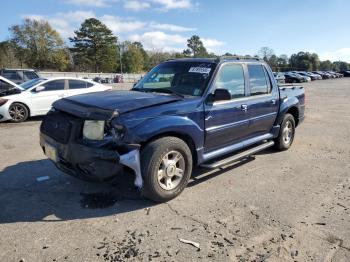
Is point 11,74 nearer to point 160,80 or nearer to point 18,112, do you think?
point 18,112

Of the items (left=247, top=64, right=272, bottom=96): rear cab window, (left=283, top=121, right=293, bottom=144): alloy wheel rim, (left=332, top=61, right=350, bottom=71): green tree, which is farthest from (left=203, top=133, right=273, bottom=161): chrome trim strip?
(left=332, top=61, right=350, bottom=71): green tree

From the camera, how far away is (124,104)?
13.8 ft

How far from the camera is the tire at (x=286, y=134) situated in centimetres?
690

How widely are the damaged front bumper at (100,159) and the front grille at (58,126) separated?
139 mm

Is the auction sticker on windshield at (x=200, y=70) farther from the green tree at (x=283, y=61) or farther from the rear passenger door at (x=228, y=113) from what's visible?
the green tree at (x=283, y=61)

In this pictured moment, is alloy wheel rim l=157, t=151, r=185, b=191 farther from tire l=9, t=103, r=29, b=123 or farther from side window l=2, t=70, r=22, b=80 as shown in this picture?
side window l=2, t=70, r=22, b=80

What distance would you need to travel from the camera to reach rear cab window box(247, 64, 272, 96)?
588 cm

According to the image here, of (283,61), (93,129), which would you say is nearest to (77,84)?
(93,129)

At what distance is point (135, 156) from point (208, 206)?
3.90ft

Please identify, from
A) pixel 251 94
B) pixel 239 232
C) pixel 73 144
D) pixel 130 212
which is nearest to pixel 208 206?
pixel 239 232

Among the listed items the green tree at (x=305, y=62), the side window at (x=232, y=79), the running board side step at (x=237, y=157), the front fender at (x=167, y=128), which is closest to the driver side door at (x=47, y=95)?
the running board side step at (x=237, y=157)

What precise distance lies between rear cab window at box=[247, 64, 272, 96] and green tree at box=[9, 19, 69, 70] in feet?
279

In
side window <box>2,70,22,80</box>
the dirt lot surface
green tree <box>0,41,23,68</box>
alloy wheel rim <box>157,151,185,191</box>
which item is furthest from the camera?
green tree <box>0,41,23,68</box>

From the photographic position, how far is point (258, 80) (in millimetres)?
6082
